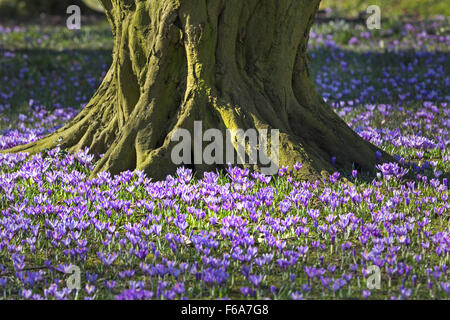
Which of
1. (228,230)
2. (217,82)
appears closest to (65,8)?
(217,82)

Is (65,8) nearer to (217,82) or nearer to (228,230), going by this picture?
(217,82)

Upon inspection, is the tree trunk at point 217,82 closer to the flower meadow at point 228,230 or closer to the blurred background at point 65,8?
the flower meadow at point 228,230

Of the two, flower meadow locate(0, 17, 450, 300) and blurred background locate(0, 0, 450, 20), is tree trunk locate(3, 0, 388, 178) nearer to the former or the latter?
flower meadow locate(0, 17, 450, 300)

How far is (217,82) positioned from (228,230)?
2.22m

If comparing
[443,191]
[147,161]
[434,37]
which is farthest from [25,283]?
[434,37]

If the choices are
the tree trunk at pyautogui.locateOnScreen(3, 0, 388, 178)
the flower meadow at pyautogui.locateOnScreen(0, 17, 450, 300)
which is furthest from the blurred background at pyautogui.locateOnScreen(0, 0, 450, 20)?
the tree trunk at pyautogui.locateOnScreen(3, 0, 388, 178)

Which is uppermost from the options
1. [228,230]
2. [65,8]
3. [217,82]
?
[65,8]

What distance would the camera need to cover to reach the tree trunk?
7.07 metres

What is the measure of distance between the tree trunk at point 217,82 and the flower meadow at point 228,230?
355 mm

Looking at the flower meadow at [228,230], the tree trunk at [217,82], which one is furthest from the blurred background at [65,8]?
the tree trunk at [217,82]

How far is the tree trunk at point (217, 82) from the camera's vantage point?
7074 mm

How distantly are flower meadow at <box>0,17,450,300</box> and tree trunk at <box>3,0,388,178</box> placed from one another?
1.17 ft

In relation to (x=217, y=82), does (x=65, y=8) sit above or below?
A: above

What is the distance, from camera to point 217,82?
23.7ft
